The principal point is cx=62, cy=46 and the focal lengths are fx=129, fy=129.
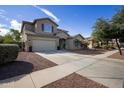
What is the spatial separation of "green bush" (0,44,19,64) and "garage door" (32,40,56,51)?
959cm

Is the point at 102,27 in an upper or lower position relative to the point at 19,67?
upper

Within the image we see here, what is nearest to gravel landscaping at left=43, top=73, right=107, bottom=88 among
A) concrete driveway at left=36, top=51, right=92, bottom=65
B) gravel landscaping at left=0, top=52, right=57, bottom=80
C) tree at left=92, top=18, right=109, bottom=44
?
gravel landscaping at left=0, top=52, right=57, bottom=80

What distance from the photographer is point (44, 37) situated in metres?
19.1

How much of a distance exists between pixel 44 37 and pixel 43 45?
1.22m

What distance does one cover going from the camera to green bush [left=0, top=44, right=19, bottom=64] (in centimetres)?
721

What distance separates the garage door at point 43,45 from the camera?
1805 centimetres

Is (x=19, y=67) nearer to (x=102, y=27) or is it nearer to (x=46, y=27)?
(x=102, y=27)

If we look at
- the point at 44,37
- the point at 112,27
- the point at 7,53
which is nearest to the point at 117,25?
the point at 112,27

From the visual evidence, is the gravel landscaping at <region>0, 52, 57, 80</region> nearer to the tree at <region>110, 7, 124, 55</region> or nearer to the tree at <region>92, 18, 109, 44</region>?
the tree at <region>92, 18, 109, 44</region>

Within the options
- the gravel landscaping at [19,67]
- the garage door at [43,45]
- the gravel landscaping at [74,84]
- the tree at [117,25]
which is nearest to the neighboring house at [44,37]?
the garage door at [43,45]
